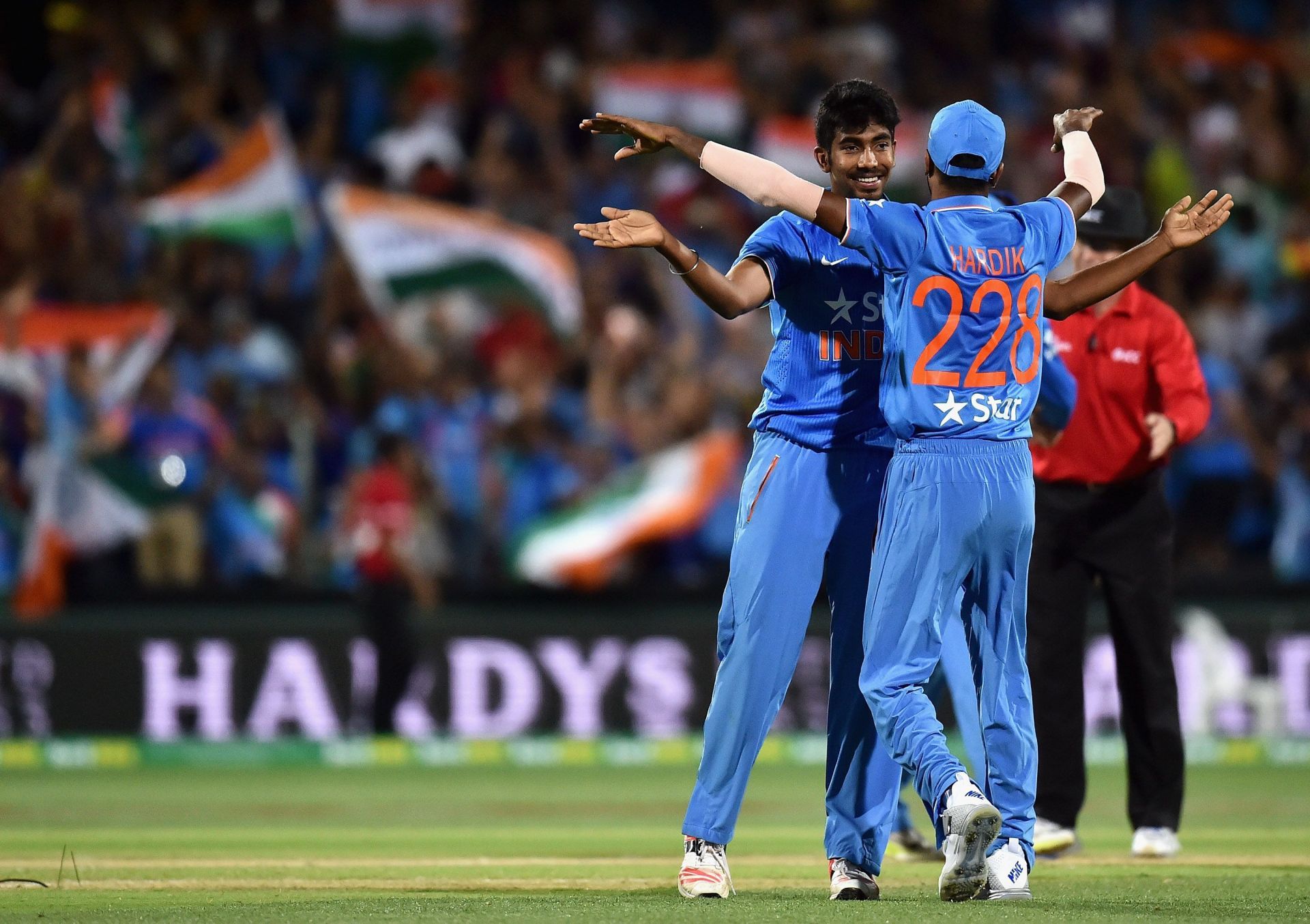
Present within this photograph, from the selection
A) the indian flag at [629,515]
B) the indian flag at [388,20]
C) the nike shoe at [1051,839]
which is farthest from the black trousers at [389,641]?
the nike shoe at [1051,839]

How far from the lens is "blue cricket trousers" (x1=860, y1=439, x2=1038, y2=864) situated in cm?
600

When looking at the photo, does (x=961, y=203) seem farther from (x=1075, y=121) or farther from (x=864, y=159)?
(x=1075, y=121)

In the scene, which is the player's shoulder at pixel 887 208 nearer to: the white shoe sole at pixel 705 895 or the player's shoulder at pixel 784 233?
the player's shoulder at pixel 784 233

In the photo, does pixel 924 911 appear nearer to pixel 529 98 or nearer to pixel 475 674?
pixel 475 674

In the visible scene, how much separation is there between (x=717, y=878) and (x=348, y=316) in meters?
10.5

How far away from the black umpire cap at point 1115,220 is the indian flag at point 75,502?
326 inches

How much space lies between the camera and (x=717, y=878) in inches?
249

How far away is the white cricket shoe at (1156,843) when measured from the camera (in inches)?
321

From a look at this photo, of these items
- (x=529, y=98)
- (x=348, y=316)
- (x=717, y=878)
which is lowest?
(x=717, y=878)

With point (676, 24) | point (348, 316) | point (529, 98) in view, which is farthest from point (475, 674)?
point (676, 24)

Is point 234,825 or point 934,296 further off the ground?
point 934,296

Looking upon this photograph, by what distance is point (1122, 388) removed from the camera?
334 inches

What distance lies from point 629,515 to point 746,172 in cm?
848

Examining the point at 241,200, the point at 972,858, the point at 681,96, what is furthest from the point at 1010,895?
the point at 681,96
